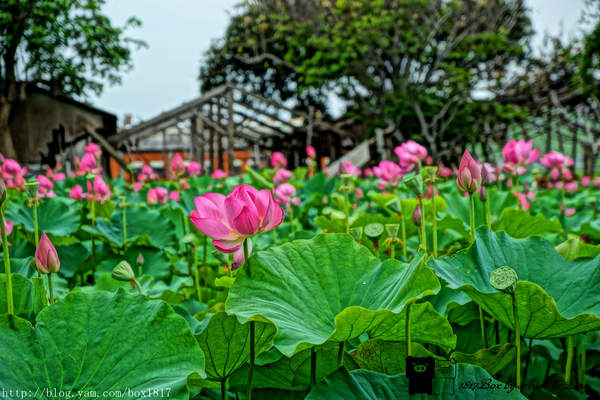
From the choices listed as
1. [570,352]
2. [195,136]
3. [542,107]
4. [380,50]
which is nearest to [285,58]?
[380,50]

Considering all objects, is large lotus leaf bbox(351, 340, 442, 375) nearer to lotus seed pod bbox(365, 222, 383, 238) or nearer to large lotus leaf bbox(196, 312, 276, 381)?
large lotus leaf bbox(196, 312, 276, 381)

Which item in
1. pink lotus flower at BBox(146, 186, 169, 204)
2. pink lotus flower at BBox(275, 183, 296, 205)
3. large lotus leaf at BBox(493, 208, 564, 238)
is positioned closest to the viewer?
large lotus leaf at BBox(493, 208, 564, 238)

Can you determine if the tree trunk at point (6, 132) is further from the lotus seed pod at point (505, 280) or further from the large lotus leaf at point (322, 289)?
the lotus seed pod at point (505, 280)

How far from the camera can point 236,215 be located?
20.0 inches

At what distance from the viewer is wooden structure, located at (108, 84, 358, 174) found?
600 cm

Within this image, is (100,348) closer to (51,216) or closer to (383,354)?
(383,354)

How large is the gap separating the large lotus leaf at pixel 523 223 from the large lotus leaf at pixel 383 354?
61 cm

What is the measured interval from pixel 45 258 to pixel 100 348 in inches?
6.6

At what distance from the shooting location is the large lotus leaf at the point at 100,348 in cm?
45

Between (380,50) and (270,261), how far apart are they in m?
7.22

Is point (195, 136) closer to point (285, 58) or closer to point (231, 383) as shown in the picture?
point (285, 58)

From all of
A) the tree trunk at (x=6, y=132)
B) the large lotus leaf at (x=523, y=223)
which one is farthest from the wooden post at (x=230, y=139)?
the large lotus leaf at (x=523, y=223)

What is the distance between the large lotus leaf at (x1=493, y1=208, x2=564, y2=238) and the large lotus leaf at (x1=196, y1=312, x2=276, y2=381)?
73 cm

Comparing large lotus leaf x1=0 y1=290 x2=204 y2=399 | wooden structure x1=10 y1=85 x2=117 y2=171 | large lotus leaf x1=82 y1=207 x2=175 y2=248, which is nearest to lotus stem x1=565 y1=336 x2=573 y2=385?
large lotus leaf x1=0 y1=290 x2=204 y2=399
